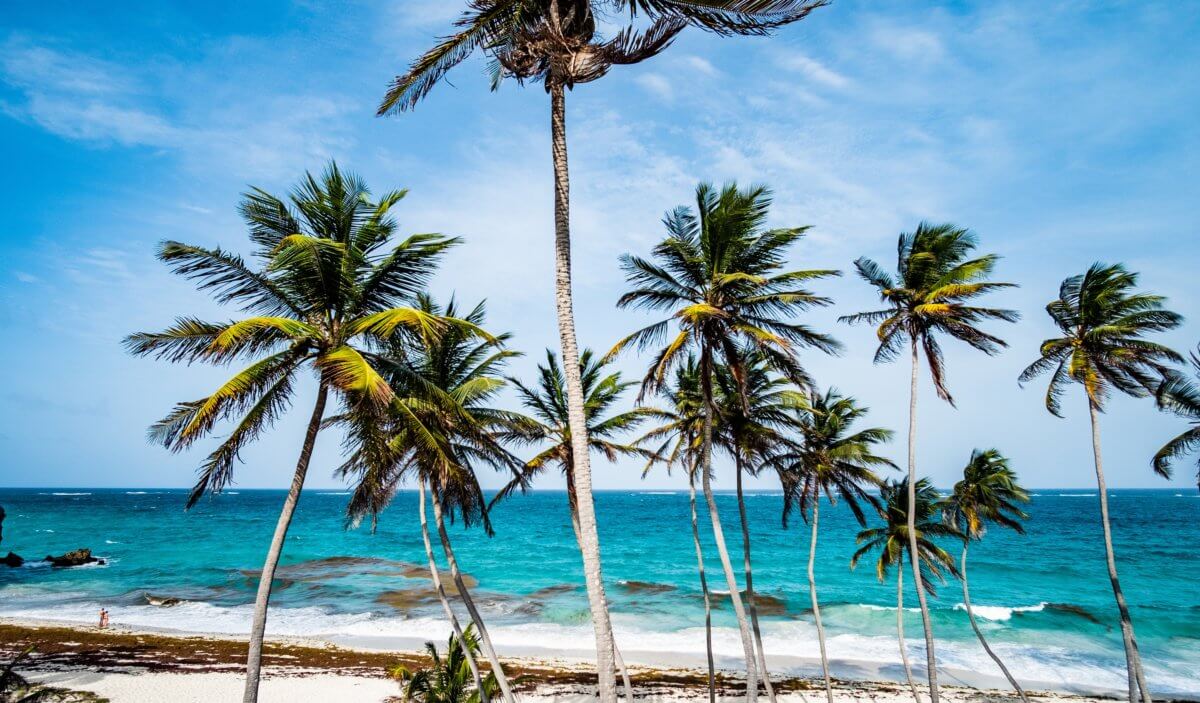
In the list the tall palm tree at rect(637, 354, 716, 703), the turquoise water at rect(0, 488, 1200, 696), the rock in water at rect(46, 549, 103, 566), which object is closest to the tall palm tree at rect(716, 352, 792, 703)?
the tall palm tree at rect(637, 354, 716, 703)

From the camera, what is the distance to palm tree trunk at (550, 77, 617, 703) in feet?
19.8

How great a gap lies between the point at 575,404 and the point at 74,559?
175ft

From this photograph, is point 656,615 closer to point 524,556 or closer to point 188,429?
point 524,556

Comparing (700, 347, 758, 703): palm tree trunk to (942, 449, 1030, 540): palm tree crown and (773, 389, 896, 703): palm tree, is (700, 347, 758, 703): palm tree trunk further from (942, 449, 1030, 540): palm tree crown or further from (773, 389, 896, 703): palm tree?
(942, 449, 1030, 540): palm tree crown

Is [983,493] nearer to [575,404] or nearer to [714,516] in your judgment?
[714,516]

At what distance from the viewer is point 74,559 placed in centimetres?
4266

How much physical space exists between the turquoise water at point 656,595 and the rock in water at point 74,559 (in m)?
1.25

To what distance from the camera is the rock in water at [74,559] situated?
1662 inches

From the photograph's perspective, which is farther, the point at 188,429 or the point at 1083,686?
the point at 1083,686

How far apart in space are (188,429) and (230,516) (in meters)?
99.5

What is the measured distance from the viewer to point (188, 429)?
732 cm

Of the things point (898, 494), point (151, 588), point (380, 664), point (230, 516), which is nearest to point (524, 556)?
→ point (151, 588)

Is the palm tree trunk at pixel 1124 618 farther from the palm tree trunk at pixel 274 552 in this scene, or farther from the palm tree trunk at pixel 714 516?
the palm tree trunk at pixel 274 552

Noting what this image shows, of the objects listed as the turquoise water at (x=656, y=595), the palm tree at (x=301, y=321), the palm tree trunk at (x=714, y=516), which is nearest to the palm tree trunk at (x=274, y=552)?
the palm tree at (x=301, y=321)
